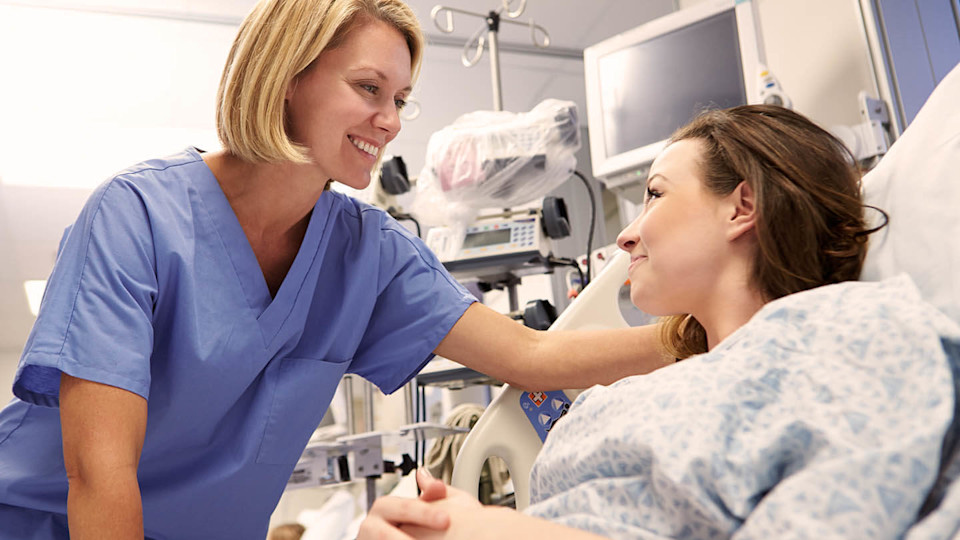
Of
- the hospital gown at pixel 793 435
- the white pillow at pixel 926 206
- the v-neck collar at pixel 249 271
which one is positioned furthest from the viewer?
the v-neck collar at pixel 249 271

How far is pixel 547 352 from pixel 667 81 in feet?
4.83

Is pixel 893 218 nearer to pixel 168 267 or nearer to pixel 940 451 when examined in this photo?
pixel 940 451

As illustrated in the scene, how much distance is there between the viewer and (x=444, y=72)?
435 centimetres

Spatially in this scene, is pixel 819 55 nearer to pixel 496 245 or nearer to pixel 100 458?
pixel 496 245

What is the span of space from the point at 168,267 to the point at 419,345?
1.39 ft

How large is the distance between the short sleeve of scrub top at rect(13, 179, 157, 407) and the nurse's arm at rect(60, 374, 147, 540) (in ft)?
0.08

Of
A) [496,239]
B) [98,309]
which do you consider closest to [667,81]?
[496,239]

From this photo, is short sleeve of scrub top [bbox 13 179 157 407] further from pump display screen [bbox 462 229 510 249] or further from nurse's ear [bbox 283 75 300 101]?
pump display screen [bbox 462 229 510 249]

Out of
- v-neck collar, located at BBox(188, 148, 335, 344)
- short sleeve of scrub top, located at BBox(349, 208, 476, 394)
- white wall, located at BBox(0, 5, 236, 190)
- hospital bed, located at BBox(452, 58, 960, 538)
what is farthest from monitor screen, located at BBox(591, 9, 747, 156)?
white wall, located at BBox(0, 5, 236, 190)

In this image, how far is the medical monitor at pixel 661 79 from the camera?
2.25 metres

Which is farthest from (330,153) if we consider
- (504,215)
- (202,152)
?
(504,215)

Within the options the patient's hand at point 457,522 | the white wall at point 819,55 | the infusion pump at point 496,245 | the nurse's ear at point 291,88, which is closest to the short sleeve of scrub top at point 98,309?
the nurse's ear at point 291,88

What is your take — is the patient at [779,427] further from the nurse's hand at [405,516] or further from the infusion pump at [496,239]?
the infusion pump at [496,239]

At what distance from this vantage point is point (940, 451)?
0.61 m
